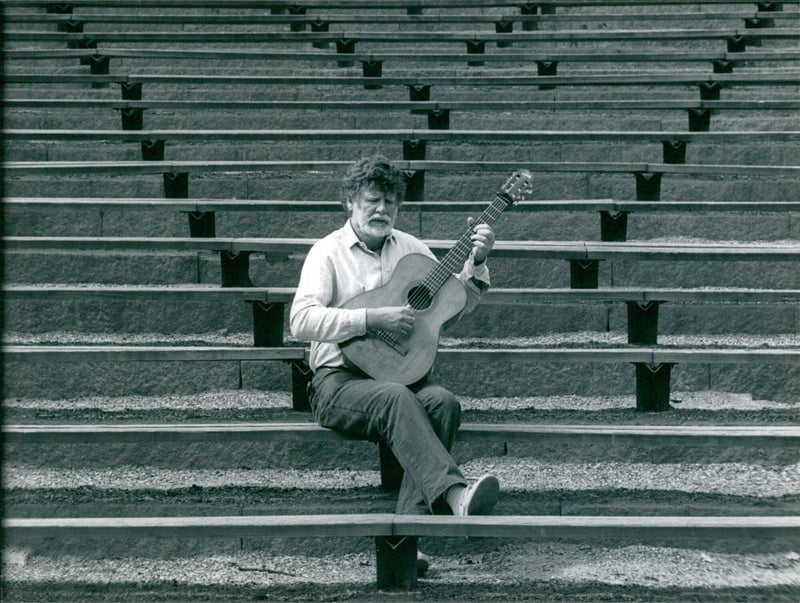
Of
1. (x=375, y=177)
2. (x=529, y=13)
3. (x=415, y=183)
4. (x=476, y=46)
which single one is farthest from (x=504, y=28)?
(x=375, y=177)

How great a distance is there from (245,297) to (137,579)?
1.10 metres

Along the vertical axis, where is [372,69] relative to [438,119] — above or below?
above

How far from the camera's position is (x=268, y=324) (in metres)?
3.48

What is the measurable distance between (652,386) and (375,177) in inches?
46.7

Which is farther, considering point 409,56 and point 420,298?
point 409,56

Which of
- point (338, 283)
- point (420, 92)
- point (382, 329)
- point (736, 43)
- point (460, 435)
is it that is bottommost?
point (460, 435)

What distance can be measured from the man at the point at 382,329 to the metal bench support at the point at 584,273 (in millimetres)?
885

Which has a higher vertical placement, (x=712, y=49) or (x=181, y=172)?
(x=712, y=49)

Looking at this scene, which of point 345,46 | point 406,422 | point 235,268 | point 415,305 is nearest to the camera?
point 406,422

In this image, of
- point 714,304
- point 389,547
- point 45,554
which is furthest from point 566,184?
point 45,554

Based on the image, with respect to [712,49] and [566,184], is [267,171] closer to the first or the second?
[566,184]

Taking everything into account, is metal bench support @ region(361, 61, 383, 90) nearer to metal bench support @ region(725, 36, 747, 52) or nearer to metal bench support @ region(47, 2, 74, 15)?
metal bench support @ region(725, 36, 747, 52)

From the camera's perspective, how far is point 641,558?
2.81 metres

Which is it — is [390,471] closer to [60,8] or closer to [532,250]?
[532,250]
